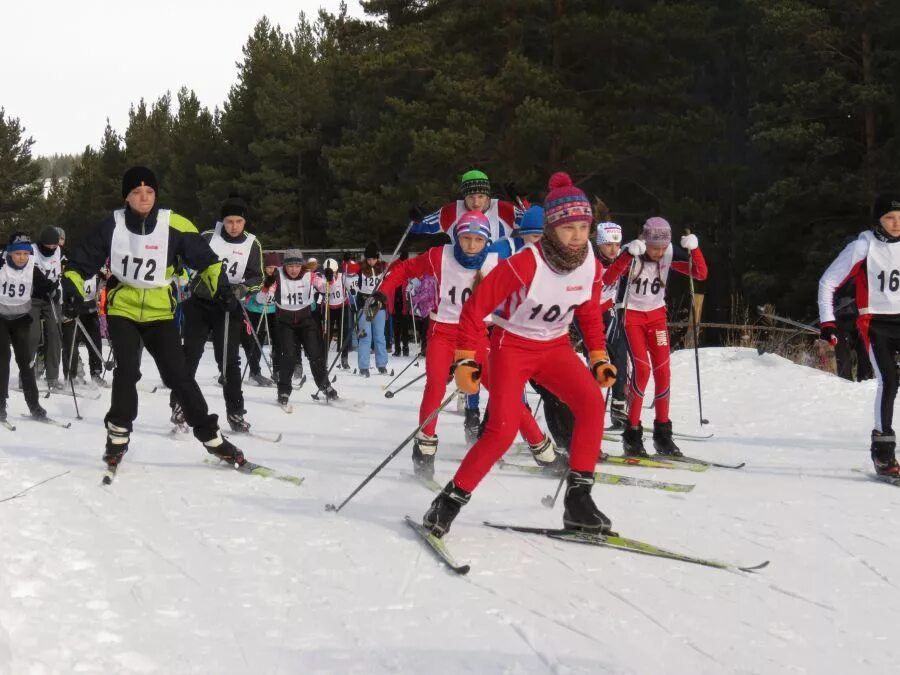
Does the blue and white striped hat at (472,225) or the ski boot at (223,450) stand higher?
the blue and white striped hat at (472,225)

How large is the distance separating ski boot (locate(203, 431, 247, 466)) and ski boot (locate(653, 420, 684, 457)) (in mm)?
3258

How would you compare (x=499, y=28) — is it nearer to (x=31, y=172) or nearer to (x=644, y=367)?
(x=644, y=367)

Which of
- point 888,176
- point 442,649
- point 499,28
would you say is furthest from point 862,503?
point 499,28

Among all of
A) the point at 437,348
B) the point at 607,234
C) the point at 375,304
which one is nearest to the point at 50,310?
the point at 375,304

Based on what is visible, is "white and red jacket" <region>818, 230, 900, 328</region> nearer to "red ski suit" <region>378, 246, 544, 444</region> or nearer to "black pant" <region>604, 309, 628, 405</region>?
"red ski suit" <region>378, 246, 544, 444</region>

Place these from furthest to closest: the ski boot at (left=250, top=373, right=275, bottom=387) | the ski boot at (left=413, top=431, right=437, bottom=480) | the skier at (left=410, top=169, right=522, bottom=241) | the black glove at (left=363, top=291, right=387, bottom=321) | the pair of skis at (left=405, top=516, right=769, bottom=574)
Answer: the ski boot at (left=250, top=373, right=275, bottom=387)
the skier at (left=410, top=169, right=522, bottom=241)
the black glove at (left=363, top=291, right=387, bottom=321)
the ski boot at (left=413, top=431, right=437, bottom=480)
the pair of skis at (left=405, top=516, right=769, bottom=574)

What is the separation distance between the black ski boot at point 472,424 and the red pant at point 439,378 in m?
1.36

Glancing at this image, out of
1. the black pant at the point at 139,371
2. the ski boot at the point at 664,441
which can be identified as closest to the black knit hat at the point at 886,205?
the ski boot at the point at 664,441

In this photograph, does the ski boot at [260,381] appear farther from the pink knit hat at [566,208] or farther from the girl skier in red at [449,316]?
the pink knit hat at [566,208]

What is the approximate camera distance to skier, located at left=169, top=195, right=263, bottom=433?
25.9ft

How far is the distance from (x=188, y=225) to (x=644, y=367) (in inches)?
143

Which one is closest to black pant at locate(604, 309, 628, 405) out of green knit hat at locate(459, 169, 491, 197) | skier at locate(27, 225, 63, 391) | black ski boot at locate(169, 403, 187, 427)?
green knit hat at locate(459, 169, 491, 197)

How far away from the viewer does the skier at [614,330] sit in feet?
27.3

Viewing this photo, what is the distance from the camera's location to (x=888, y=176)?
19609 millimetres
